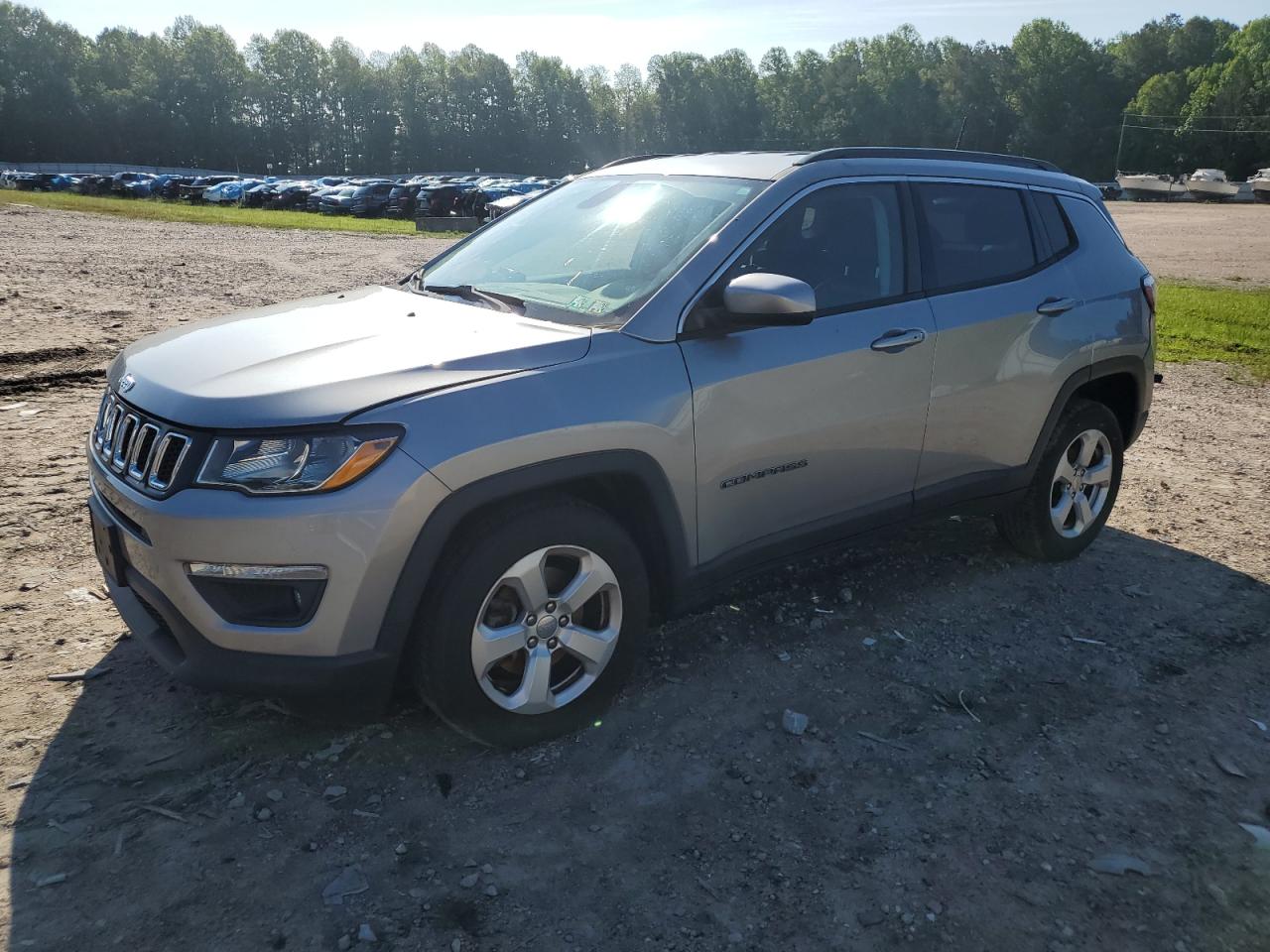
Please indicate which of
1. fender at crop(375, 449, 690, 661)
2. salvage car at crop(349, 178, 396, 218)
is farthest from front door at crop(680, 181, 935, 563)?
salvage car at crop(349, 178, 396, 218)

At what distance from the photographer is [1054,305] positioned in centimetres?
451

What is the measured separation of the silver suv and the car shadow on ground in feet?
1.17

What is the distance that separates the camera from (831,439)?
3.78m

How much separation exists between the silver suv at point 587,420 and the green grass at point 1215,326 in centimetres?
662

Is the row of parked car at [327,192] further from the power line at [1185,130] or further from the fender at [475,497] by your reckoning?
the power line at [1185,130]

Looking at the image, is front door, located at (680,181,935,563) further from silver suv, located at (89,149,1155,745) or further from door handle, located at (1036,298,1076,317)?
door handle, located at (1036,298,1076,317)

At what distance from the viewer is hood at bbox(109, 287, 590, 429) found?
283cm

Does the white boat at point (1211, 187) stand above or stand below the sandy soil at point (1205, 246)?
above

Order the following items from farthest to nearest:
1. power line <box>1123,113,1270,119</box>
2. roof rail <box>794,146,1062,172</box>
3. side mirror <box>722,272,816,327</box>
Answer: power line <box>1123,113,1270,119</box>
roof rail <box>794,146,1062,172</box>
side mirror <box>722,272,816,327</box>

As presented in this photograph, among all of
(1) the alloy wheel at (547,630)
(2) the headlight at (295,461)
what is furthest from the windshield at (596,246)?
(2) the headlight at (295,461)

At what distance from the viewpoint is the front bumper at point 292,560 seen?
272cm

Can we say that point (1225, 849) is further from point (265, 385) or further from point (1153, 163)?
point (1153, 163)

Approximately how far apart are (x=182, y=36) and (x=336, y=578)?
161 m

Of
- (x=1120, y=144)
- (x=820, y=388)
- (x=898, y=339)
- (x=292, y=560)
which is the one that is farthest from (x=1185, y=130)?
(x=292, y=560)
